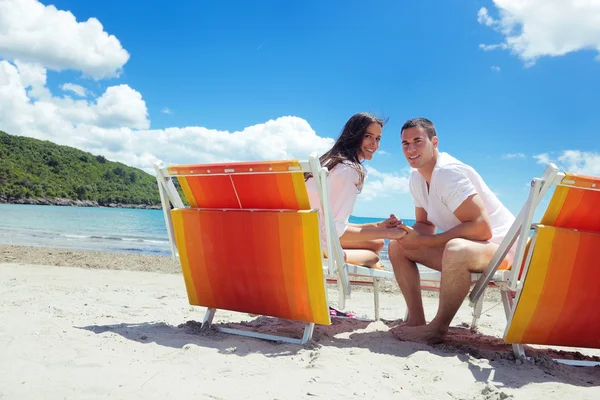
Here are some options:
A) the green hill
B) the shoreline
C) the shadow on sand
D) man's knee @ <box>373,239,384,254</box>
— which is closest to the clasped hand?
man's knee @ <box>373,239,384,254</box>

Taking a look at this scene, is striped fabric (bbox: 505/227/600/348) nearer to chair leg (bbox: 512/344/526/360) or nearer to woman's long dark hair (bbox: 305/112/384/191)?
chair leg (bbox: 512/344/526/360)

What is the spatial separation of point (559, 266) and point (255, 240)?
1785 millimetres

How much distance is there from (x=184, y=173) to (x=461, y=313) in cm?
372

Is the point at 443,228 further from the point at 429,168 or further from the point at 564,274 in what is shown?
the point at 564,274

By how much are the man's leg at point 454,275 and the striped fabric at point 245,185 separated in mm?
994

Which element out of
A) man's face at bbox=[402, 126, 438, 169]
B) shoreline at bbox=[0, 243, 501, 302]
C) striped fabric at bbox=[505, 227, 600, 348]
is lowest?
shoreline at bbox=[0, 243, 501, 302]

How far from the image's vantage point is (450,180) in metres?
3.19

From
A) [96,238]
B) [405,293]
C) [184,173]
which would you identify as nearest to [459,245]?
[405,293]

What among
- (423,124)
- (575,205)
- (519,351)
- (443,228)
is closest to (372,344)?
(519,351)

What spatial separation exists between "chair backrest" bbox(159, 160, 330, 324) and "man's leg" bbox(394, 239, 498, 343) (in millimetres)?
731

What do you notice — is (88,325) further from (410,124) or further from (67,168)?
(67,168)

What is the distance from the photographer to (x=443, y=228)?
345cm

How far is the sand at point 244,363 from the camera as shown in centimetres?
221

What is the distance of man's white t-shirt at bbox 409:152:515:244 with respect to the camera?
10.4ft
